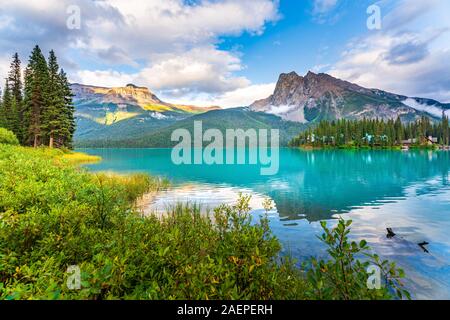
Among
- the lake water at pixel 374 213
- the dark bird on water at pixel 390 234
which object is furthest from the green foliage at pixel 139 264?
the dark bird on water at pixel 390 234

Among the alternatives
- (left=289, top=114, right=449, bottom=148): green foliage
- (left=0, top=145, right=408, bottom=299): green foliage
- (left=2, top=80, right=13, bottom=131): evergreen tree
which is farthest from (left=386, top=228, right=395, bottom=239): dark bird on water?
(left=289, top=114, right=449, bottom=148): green foliage

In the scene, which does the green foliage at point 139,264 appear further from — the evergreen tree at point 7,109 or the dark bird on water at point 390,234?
the evergreen tree at point 7,109

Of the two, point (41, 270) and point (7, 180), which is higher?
point (7, 180)

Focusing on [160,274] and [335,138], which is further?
[335,138]

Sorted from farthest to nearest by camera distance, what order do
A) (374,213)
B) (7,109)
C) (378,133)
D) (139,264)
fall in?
(378,133), (7,109), (374,213), (139,264)

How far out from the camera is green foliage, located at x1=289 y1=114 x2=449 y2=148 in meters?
173

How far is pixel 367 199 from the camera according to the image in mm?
30297

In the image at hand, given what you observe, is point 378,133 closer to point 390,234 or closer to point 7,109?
point 390,234

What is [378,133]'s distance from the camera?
172 meters

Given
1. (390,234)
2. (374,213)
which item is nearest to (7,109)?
(374,213)

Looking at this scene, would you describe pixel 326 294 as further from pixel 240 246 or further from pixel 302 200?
pixel 302 200
